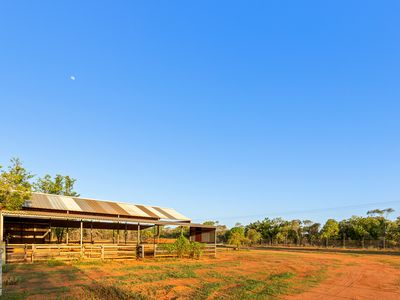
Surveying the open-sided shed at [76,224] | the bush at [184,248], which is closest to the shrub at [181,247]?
the bush at [184,248]

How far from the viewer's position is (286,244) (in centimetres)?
6122

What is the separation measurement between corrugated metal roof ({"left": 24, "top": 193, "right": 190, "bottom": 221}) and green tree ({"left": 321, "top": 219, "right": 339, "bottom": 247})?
1405 inches

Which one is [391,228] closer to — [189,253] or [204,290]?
[189,253]

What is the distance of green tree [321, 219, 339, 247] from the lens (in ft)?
182

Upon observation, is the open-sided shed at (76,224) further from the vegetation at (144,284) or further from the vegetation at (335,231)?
the vegetation at (335,231)

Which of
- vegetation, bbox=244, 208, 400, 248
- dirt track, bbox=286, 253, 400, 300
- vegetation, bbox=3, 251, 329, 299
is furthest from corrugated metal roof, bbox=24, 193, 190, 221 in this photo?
vegetation, bbox=244, 208, 400, 248

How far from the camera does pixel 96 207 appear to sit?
25.6 metres

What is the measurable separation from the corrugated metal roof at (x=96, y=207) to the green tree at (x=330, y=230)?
1405 inches

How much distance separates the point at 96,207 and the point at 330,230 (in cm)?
4474

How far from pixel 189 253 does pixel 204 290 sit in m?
14.0

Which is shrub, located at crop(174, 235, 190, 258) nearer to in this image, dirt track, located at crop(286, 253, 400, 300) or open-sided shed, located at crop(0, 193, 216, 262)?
open-sided shed, located at crop(0, 193, 216, 262)

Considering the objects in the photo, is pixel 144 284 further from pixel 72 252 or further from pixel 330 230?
pixel 330 230

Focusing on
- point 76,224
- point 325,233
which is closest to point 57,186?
point 76,224

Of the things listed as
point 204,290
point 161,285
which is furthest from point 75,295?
point 204,290
